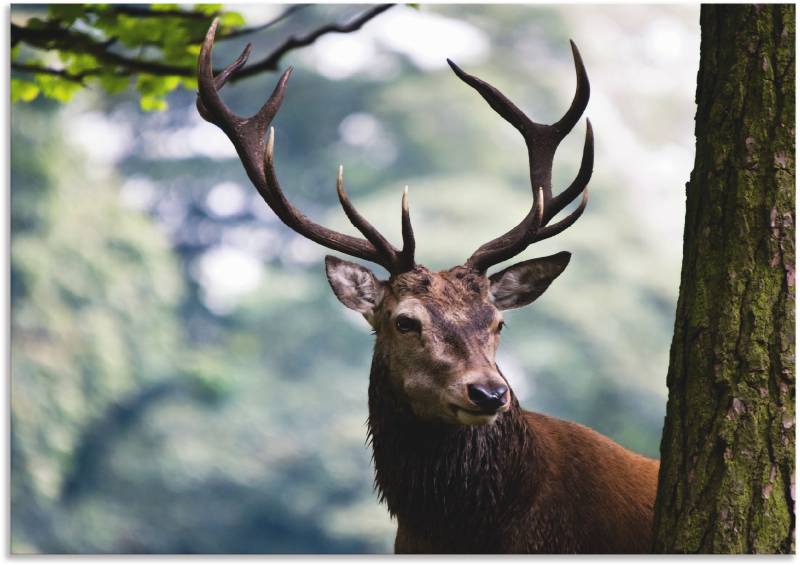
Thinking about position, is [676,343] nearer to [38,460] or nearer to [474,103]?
[38,460]

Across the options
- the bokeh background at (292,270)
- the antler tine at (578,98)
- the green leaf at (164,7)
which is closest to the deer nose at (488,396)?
the antler tine at (578,98)

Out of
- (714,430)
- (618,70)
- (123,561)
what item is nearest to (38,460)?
(618,70)

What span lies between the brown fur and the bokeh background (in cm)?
814

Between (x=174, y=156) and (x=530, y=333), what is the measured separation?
15.5ft

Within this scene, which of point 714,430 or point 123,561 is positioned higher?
point 714,430

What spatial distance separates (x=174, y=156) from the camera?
13625 mm

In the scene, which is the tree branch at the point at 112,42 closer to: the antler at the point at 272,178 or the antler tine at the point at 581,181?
the antler at the point at 272,178

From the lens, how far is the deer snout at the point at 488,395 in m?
2.48

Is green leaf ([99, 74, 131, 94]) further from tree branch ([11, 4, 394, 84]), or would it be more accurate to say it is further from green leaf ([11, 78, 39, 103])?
green leaf ([11, 78, 39, 103])

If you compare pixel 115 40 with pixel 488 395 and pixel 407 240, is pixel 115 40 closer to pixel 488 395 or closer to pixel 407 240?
pixel 407 240

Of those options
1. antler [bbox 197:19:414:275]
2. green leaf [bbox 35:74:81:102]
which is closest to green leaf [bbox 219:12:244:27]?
green leaf [bbox 35:74:81:102]

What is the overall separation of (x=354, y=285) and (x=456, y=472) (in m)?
0.53

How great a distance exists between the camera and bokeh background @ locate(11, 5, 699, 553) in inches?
456

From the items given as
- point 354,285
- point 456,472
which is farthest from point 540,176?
point 456,472
